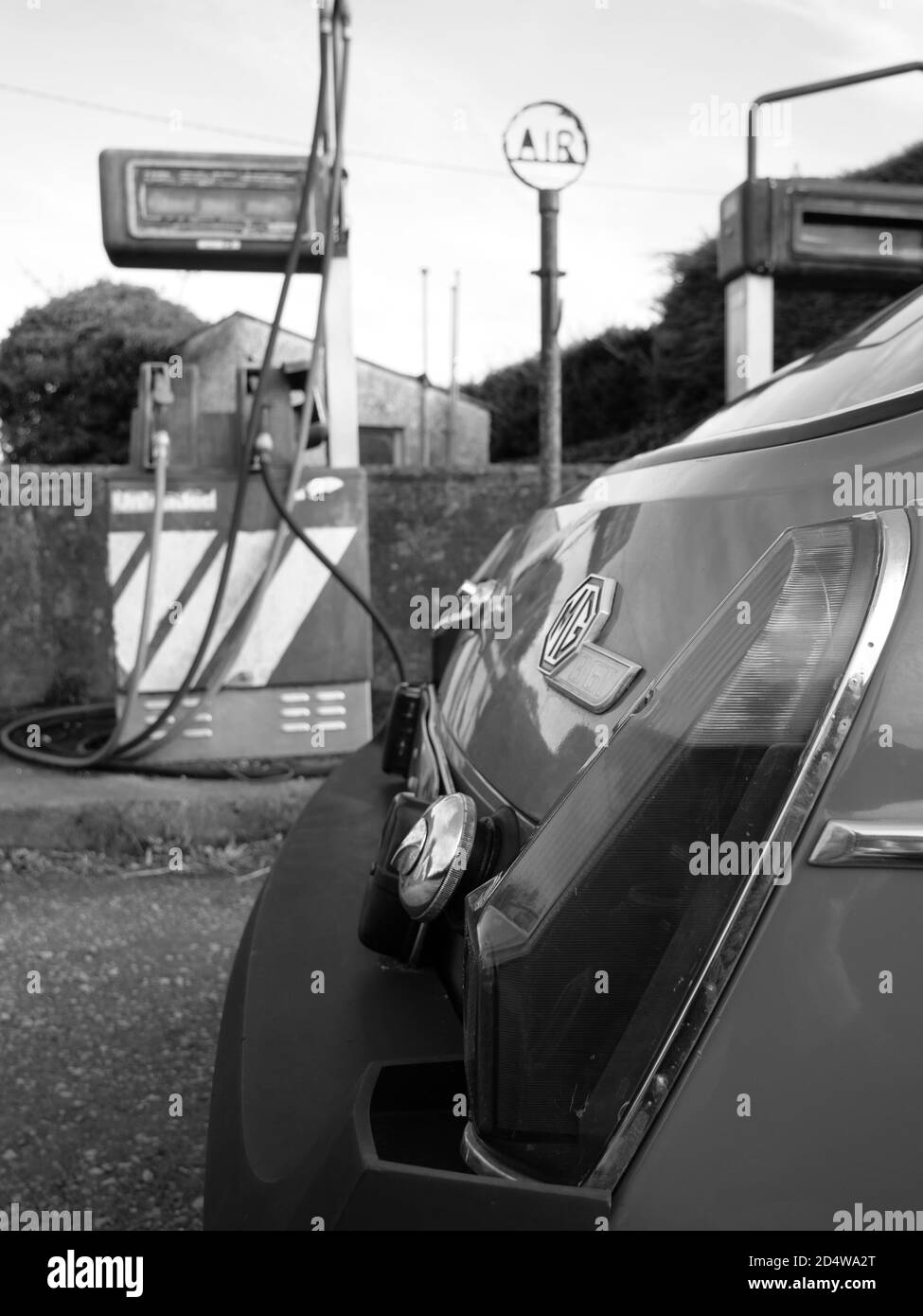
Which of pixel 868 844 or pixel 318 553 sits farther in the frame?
pixel 318 553

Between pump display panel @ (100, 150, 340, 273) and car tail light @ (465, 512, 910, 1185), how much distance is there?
3.47m

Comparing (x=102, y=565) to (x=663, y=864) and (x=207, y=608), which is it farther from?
(x=663, y=864)

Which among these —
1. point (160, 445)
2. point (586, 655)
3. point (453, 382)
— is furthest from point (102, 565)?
point (453, 382)

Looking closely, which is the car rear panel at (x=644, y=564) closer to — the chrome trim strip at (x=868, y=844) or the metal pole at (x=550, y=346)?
the chrome trim strip at (x=868, y=844)

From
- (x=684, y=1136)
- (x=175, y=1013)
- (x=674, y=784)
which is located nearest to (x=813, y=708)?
(x=674, y=784)

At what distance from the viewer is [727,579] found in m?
0.92

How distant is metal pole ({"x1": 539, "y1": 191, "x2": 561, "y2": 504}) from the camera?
3951 millimetres

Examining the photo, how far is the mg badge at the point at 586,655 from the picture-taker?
987 mm

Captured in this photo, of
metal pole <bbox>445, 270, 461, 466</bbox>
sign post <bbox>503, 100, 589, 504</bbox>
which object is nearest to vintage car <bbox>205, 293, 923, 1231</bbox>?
sign post <bbox>503, 100, 589, 504</bbox>

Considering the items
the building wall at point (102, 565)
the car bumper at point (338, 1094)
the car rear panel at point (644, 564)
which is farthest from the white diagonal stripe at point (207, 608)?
the car rear panel at point (644, 564)

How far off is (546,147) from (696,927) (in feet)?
12.2

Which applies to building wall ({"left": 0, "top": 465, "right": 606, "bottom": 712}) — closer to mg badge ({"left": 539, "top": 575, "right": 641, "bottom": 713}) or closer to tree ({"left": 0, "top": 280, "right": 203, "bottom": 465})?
mg badge ({"left": 539, "top": 575, "right": 641, "bottom": 713})

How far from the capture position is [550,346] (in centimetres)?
410

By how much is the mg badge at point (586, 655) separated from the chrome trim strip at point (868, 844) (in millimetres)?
254
